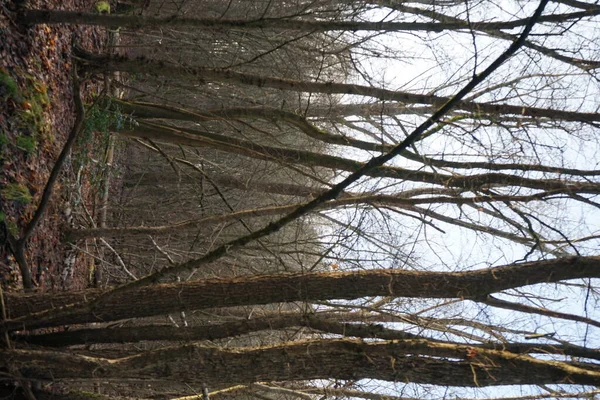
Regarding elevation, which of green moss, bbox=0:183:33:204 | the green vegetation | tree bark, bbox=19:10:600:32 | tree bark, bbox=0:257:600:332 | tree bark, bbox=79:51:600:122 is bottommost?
tree bark, bbox=0:257:600:332

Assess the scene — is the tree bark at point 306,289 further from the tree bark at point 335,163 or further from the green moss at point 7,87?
the green moss at point 7,87

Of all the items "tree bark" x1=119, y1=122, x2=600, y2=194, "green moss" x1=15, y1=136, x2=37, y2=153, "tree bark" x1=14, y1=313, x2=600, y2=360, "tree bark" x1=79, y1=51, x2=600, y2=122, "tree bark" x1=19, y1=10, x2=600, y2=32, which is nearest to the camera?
"tree bark" x1=14, y1=313, x2=600, y2=360

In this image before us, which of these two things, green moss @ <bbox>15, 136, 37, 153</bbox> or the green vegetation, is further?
green moss @ <bbox>15, 136, 37, 153</bbox>

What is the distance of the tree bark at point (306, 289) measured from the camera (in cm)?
423

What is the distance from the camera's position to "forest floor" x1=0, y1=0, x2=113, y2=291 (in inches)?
193

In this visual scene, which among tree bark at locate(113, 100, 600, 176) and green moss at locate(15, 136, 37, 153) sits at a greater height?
tree bark at locate(113, 100, 600, 176)

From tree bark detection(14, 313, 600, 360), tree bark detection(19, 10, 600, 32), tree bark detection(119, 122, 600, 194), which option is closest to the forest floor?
tree bark detection(19, 10, 600, 32)

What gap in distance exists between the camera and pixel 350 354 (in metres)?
4.02

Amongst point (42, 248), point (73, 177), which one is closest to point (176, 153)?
point (73, 177)

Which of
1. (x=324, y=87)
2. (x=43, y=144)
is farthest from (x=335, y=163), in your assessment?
(x=43, y=144)

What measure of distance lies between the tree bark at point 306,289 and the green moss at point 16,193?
90 centimetres

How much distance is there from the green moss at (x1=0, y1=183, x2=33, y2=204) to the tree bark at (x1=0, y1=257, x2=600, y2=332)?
0.90m

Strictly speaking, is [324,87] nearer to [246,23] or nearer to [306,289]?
[246,23]

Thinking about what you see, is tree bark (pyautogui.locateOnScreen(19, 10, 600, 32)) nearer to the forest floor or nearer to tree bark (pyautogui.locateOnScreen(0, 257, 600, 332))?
the forest floor
